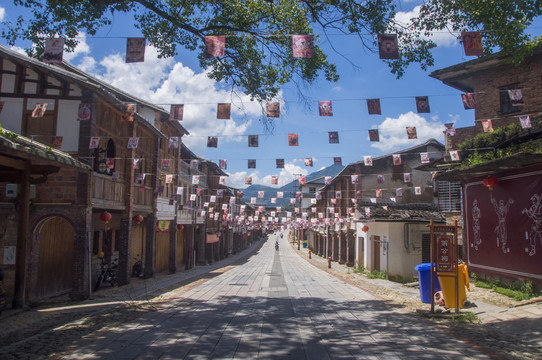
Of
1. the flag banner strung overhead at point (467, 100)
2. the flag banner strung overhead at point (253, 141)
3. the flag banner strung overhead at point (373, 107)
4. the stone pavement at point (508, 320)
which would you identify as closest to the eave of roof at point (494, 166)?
the flag banner strung overhead at point (467, 100)

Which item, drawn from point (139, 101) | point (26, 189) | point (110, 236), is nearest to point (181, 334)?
point (26, 189)

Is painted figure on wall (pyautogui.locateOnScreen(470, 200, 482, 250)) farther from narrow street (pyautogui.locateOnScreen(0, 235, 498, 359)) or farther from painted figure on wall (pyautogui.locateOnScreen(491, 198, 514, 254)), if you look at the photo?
narrow street (pyautogui.locateOnScreen(0, 235, 498, 359))

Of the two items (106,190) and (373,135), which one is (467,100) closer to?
(373,135)

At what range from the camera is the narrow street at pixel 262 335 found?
22.5 ft

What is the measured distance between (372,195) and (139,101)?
2004 cm

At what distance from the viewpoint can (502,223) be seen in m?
12.7

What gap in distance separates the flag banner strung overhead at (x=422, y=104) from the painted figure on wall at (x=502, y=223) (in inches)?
137

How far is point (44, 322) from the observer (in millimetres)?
10477

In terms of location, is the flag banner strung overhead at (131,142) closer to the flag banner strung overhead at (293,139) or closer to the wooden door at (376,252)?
the flag banner strung overhead at (293,139)

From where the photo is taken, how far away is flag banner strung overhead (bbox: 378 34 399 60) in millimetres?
10250

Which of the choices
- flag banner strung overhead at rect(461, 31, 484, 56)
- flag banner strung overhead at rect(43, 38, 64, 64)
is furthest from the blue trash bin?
flag banner strung overhead at rect(43, 38, 64, 64)

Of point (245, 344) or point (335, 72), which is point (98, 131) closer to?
point (335, 72)

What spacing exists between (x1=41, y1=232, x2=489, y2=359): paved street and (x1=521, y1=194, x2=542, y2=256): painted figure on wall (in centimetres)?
381

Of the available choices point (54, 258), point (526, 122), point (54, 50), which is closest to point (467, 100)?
point (526, 122)
